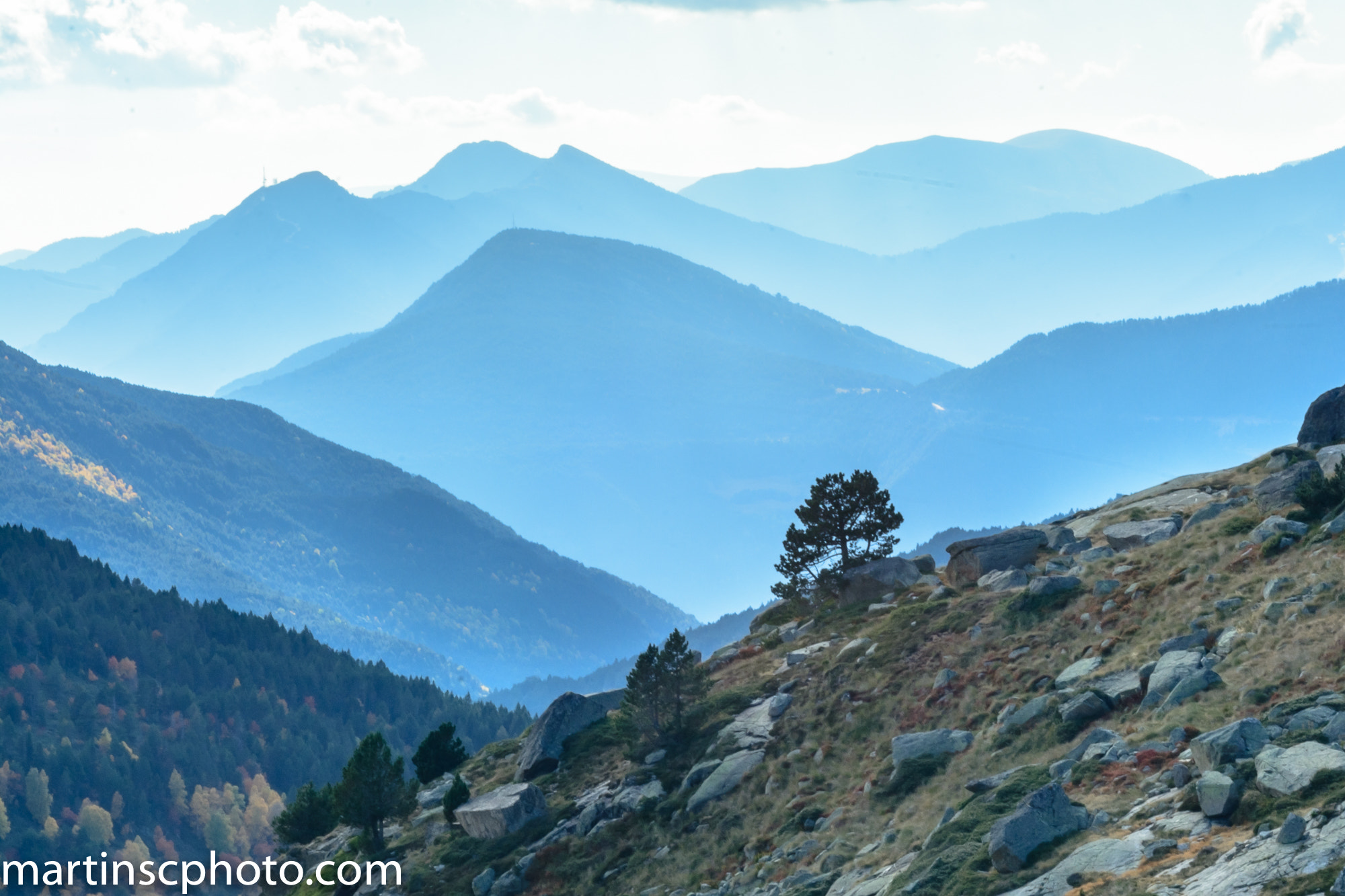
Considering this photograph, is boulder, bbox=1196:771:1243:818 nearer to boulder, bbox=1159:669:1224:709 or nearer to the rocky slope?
the rocky slope

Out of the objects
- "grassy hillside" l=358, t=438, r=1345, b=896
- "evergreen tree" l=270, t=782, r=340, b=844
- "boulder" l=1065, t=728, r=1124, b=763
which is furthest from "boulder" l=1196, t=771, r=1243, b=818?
"evergreen tree" l=270, t=782, r=340, b=844

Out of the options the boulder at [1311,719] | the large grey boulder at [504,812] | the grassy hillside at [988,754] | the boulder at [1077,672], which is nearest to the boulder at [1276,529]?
the grassy hillside at [988,754]

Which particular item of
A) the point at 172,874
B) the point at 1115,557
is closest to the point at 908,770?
the point at 1115,557

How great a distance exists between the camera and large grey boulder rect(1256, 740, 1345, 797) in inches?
811

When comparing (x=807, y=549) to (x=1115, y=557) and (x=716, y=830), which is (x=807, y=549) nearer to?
(x=1115, y=557)

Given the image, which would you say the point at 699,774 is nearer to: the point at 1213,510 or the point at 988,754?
the point at 988,754

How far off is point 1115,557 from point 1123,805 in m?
19.4

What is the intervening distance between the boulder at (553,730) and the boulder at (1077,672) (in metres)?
23.1

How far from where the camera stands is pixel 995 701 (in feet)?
112

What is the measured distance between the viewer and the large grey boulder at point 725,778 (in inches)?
1542

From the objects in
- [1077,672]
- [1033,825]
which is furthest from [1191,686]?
[1033,825]

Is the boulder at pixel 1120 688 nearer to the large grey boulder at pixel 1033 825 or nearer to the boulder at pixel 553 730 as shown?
the large grey boulder at pixel 1033 825

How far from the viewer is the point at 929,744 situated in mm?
33281

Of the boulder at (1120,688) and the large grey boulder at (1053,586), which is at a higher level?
the large grey boulder at (1053,586)
